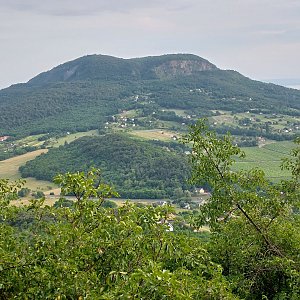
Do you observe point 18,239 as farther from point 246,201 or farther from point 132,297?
point 246,201

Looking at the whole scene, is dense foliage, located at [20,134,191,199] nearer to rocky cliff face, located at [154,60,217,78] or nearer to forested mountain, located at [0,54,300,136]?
forested mountain, located at [0,54,300,136]

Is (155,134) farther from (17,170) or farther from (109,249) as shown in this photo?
(109,249)

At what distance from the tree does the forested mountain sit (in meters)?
104

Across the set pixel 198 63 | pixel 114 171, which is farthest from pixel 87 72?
pixel 114 171

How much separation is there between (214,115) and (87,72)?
103m

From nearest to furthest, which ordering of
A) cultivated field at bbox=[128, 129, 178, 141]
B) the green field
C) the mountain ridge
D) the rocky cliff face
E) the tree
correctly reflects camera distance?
the tree, the green field, cultivated field at bbox=[128, 129, 178, 141], the rocky cliff face, the mountain ridge

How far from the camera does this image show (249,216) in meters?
9.09

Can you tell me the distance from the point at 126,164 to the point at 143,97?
78.0m

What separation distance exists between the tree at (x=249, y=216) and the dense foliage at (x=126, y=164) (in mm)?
49285

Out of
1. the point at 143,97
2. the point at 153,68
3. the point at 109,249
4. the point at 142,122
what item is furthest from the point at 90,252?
the point at 153,68

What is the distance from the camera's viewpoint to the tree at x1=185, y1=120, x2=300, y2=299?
27.0ft

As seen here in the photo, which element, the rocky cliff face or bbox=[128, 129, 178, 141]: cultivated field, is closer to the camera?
bbox=[128, 129, 178, 141]: cultivated field

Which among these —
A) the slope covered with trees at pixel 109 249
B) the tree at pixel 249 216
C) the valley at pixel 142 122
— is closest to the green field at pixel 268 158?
the valley at pixel 142 122

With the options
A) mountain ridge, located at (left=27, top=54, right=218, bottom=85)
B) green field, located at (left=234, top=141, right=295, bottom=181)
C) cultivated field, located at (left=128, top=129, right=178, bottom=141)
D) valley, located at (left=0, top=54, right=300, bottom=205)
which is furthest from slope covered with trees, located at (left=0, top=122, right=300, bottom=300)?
mountain ridge, located at (left=27, top=54, right=218, bottom=85)
